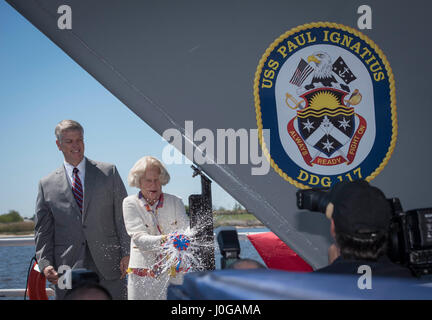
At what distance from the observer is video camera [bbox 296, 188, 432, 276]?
1.59m

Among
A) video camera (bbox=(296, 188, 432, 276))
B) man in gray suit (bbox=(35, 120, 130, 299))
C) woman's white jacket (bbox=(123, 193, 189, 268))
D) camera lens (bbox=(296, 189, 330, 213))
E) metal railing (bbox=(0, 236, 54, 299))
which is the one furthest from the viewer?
metal railing (bbox=(0, 236, 54, 299))

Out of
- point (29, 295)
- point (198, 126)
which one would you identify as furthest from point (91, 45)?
point (29, 295)

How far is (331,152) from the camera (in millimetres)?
2553

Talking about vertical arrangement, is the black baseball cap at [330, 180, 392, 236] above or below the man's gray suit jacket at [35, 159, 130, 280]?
above

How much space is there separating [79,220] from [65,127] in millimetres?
612

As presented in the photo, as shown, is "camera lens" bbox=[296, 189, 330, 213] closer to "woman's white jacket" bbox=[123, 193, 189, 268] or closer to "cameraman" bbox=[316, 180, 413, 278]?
"cameraman" bbox=[316, 180, 413, 278]

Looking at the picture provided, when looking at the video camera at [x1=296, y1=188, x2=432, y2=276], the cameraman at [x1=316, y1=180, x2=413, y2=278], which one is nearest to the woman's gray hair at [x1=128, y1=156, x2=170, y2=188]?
the video camera at [x1=296, y1=188, x2=432, y2=276]

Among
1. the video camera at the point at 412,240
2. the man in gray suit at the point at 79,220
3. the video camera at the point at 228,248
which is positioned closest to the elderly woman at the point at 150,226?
the man in gray suit at the point at 79,220

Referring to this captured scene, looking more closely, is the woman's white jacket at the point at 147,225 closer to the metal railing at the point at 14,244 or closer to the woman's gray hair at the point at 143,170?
the woman's gray hair at the point at 143,170

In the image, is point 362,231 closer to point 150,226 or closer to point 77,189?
point 150,226

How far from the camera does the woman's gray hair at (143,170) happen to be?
115 inches

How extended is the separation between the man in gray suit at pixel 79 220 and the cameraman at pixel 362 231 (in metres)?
1.79

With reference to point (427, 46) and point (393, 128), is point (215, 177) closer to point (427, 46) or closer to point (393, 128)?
point (393, 128)
